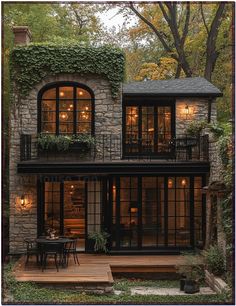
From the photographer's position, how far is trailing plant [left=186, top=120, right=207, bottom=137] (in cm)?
1508

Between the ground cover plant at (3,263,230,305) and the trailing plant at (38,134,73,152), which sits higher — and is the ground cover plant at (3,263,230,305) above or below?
below

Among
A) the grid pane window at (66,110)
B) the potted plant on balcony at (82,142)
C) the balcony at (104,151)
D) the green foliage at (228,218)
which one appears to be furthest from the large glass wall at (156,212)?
the green foliage at (228,218)

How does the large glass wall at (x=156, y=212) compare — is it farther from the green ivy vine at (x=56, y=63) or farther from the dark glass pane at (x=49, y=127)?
the green ivy vine at (x=56, y=63)

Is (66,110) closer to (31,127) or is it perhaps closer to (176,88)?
(31,127)

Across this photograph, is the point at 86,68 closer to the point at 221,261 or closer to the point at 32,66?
the point at 32,66

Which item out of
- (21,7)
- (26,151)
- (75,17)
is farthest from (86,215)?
(75,17)

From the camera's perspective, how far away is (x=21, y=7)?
21594 millimetres

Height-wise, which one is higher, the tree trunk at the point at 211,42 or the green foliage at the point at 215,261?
the tree trunk at the point at 211,42

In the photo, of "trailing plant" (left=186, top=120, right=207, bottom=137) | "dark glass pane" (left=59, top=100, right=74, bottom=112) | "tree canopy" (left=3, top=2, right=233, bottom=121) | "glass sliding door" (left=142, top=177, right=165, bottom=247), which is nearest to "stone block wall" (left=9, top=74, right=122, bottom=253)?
"dark glass pane" (left=59, top=100, right=74, bottom=112)

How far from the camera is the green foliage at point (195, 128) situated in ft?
49.5

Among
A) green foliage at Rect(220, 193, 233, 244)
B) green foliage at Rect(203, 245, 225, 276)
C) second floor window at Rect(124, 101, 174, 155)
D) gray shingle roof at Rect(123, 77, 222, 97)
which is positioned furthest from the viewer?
second floor window at Rect(124, 101, 174, 155)

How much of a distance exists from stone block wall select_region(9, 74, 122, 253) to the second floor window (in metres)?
0.98

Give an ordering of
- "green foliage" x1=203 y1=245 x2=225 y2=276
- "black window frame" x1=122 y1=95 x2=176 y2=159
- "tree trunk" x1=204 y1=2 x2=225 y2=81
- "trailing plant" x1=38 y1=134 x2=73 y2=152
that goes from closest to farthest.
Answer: "green foliage" x1=203 y1=245 x2=225 y2=276
"trailing plant" x1=38 y1=134 x2=73 y2=152
"black window frame" x1=122 y1=95 x2=176 y2=159
"tree trunk" x1=204 y1=2 x2=225 y2=81

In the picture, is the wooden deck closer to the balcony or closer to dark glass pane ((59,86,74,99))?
the balcony
